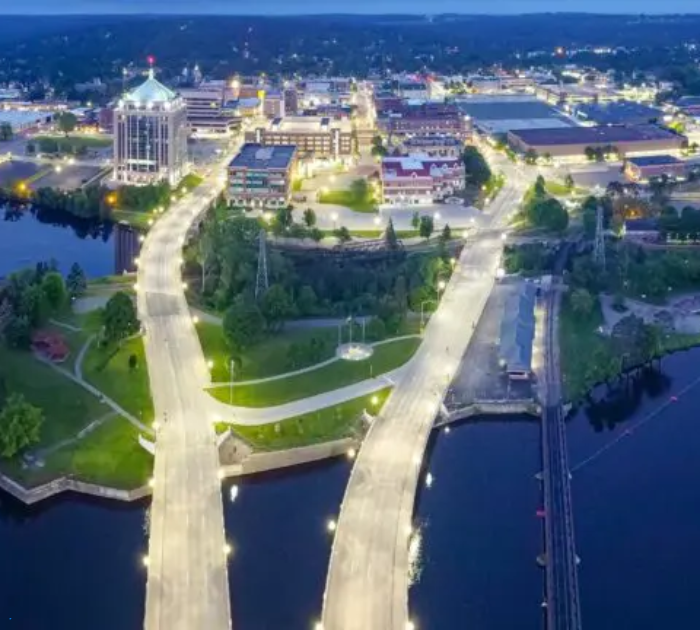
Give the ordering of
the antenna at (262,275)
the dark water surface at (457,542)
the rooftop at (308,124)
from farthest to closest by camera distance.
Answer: the rooftop at (308,124) < the antenna at (262,275) < the dark water surface at (457,542)

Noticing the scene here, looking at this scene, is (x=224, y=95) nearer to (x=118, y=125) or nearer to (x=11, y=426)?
(x=118, y=125)

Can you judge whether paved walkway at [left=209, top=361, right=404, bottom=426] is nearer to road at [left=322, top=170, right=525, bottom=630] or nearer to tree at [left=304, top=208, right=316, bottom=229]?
road at [left=322, top=170, right=525, bottom=630]

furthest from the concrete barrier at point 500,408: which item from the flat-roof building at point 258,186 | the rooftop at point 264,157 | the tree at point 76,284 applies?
the rooftop at point 264,157

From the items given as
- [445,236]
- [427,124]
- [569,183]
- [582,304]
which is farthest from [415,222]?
[427,124]

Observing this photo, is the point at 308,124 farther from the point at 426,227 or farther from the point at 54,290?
the point at 54,290

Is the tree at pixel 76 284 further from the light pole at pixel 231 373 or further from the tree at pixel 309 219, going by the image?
the tree at pixel 309 219

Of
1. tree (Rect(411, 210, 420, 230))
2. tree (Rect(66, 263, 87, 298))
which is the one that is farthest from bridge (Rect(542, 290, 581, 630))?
tree (Rect(411, 210, 420, 230))

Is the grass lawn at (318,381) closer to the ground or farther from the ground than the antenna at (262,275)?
closer to the ground
